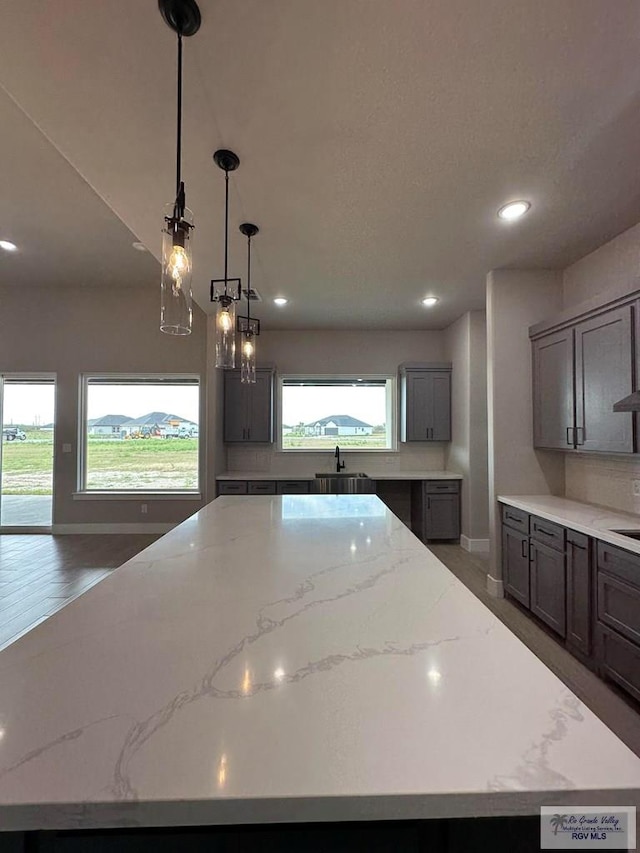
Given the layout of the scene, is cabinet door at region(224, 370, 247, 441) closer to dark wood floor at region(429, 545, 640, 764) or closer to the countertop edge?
dark wood floor at region(429, 545, 640, 764)

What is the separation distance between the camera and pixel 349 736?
615mm

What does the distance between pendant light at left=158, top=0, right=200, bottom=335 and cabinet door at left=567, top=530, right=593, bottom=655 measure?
2.56m

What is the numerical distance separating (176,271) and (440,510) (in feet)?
14.1

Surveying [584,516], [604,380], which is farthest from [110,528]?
[604,380]

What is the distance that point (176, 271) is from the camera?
4.68ft

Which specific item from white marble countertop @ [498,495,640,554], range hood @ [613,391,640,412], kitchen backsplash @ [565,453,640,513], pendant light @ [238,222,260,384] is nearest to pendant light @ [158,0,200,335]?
pendant light @ [238,222,260,384]

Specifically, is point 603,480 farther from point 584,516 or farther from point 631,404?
point 631,404

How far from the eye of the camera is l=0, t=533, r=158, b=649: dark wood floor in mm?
3039

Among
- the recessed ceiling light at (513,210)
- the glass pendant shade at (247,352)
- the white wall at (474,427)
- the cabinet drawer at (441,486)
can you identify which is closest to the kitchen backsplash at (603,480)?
the white wall at (474,427)

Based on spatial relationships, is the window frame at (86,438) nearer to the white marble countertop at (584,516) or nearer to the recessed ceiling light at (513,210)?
the white marble countertop at (584,516)

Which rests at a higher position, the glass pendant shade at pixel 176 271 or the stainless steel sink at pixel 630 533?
the glass pendant shade at pixel 176 271

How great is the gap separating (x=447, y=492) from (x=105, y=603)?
4375 mm

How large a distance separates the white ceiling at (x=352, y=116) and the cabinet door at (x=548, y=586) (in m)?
2.28

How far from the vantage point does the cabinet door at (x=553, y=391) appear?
2.91 m
